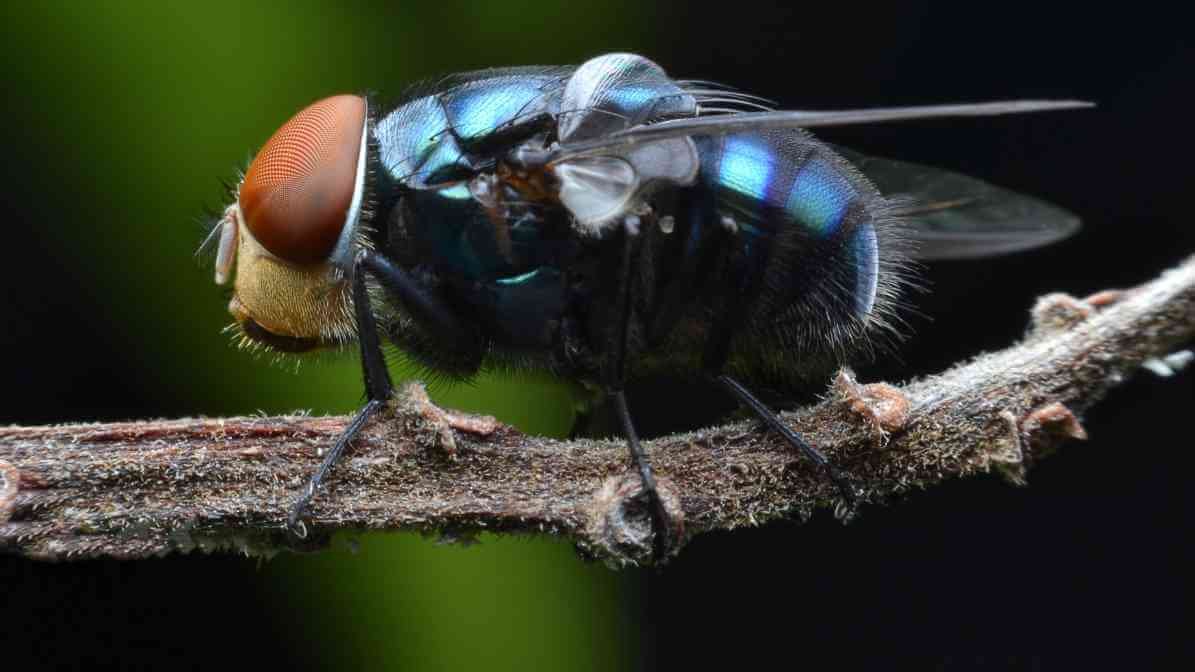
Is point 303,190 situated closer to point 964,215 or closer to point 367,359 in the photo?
point 367,359

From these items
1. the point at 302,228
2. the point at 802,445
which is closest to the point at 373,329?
the point at 302,228

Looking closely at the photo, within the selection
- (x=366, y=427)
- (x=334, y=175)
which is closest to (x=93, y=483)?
(x=366, y=427)

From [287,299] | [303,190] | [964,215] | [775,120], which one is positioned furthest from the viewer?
[964,215]

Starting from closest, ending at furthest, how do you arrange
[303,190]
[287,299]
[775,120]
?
[775,120]
[303,190]
[287,299]

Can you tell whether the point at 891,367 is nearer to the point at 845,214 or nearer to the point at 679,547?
the point at 845,214

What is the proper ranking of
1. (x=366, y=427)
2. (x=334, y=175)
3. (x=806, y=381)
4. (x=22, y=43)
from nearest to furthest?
(x=366, y=427)
(x=334, y=175)
(x=806, y=381)
(x=22, y=43)
